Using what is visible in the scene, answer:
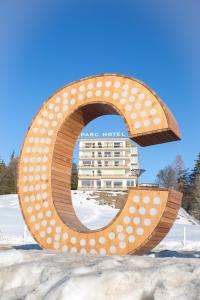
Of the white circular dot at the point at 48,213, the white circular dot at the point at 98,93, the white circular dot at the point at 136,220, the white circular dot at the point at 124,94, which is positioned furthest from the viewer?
the white circular dot at the point at 98,93

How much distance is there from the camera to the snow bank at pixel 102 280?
312 centimetres

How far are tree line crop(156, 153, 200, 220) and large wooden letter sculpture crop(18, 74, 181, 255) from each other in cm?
4373

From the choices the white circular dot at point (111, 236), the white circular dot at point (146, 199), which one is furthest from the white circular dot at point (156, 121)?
the white circular dot at point (111, 236)

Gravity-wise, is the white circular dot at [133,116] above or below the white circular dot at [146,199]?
above

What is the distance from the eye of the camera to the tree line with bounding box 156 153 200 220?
5145 cm

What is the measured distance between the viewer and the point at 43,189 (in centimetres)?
785

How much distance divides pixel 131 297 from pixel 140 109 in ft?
14.5

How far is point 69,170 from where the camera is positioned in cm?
854

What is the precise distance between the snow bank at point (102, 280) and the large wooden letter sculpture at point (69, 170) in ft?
8.28

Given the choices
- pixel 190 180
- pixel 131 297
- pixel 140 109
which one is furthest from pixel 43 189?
pixel 190 180

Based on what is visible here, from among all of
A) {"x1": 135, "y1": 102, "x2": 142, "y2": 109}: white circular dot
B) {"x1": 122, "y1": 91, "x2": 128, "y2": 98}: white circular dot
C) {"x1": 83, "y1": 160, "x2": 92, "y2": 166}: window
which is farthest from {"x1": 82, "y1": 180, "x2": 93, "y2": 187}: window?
{"x1": 135, "y1": 102, "x2": 142, "y2": 109}: white circular dot

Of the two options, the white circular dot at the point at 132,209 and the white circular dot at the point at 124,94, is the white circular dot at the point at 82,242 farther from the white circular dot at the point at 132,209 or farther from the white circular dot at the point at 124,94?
the white circular dot at the point at 124,94

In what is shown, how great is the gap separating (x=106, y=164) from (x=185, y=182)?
13905 millimetres

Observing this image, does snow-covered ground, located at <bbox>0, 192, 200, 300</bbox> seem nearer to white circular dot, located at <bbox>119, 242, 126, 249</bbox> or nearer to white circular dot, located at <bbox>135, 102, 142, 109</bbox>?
white circular dot, located at <bbox>119, 242, 126, 249</bbox>
